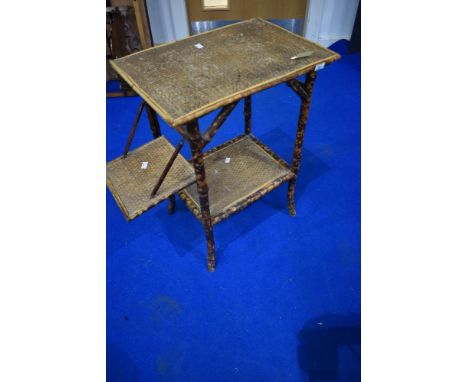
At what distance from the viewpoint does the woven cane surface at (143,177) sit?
1.80 m

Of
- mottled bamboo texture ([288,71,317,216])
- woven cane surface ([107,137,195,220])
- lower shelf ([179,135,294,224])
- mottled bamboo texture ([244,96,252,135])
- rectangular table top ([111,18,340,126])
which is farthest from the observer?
mottled bamboo texture ([244,96,252,135])

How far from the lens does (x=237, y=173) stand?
2496mm

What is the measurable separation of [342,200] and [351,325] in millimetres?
1082

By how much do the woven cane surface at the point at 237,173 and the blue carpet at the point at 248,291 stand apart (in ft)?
1.36

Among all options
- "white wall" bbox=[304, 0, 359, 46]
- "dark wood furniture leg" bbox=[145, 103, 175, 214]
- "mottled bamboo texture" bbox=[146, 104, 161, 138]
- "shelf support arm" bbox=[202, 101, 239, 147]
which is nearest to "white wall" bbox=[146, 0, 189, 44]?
"white wall" bbox=[304, 0, 359, 46]

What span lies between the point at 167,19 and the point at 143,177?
11.2 feet

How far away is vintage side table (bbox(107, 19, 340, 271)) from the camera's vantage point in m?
1.57

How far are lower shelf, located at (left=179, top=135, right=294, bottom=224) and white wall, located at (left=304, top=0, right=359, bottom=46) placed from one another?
2758 mm

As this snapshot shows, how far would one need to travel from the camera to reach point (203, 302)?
7.37ft

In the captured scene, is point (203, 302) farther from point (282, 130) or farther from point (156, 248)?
point (282, 130)

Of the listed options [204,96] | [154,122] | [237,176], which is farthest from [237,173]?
[204,96]

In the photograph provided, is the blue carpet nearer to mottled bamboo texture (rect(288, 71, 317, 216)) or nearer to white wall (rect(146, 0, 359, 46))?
mottled bamboo texture (rect(288, 71, 317, 216))
